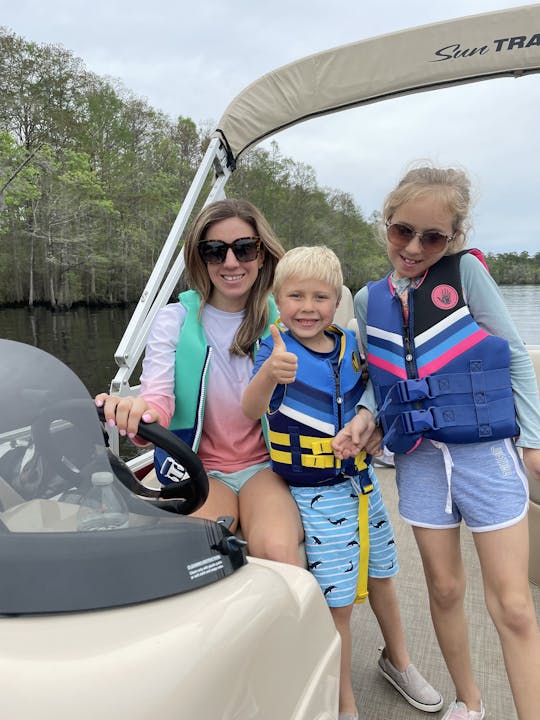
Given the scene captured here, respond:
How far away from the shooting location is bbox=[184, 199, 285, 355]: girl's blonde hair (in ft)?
5.70

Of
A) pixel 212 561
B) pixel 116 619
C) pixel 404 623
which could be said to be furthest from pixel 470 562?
pixel 116 619

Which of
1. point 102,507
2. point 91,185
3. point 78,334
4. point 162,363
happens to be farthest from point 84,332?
point 102,507

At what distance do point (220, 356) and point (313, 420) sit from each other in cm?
42

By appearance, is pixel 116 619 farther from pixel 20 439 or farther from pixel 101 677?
pixel 20 439

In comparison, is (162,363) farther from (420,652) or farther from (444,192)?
(420,652)

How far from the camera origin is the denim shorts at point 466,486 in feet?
4.36

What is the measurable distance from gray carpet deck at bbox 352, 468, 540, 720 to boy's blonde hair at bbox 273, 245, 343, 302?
1240 mm

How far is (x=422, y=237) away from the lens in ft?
4.48

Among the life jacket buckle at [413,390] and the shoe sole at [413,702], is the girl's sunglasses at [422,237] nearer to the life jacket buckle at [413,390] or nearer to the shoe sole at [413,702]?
the life jacket buckle at [413,390]

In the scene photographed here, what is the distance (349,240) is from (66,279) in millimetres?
21093

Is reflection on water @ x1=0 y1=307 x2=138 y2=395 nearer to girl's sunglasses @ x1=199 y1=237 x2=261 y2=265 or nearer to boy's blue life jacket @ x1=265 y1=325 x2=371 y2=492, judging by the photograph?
girl's sunglasses @ x1=199 y1=237 x2=261 y2=265

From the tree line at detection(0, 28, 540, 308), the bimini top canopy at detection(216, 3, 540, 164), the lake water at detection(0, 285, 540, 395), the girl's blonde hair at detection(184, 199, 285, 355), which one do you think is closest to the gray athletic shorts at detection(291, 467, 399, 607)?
the girl's blonde hair at detection(184, 199, 285, 355)

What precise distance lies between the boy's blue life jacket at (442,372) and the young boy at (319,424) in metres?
0.13

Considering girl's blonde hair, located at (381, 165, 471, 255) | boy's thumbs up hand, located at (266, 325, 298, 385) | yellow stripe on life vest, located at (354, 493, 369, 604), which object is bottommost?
yellow stripe on life vest, located at (354, 493, 369, 604)
